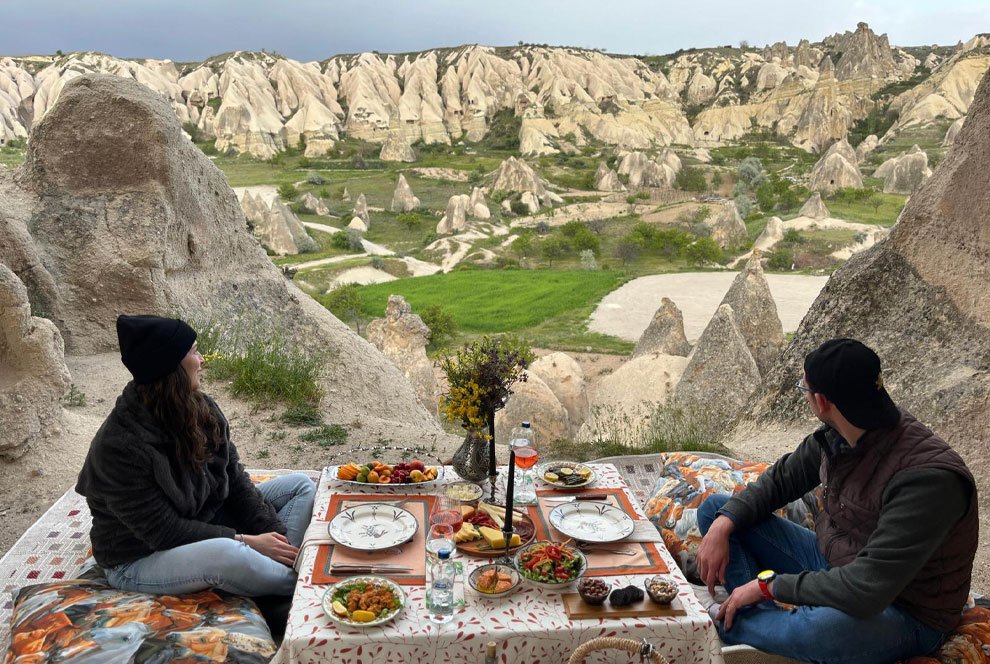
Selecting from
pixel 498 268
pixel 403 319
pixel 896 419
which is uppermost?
pixel 896 419

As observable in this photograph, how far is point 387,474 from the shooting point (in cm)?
327

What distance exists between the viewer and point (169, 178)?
763cm

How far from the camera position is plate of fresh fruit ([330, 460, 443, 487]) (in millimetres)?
3213

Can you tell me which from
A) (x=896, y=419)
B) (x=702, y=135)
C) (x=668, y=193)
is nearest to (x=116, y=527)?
(x=896, y=419)

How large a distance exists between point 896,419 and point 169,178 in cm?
724

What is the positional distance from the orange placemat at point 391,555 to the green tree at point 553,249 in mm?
31183

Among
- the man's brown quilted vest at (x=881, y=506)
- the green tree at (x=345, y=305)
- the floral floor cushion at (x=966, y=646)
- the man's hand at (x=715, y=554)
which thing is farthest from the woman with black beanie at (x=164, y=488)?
the green tree at (x=345, y=305)

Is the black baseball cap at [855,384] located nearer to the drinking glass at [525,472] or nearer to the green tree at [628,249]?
the drinking glass at [525,472]

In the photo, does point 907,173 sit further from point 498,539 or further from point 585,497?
point 498,539

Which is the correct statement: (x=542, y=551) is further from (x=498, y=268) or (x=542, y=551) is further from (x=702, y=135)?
(x=702, y=135)

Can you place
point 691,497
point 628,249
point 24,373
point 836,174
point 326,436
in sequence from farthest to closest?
point 836,174, point 628,249, point 326,436, point 24,373, point 691,497

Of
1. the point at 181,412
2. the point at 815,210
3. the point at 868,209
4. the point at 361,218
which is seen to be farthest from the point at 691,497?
the point at 361,218

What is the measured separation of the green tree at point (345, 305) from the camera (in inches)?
864

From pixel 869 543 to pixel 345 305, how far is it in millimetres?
20821
